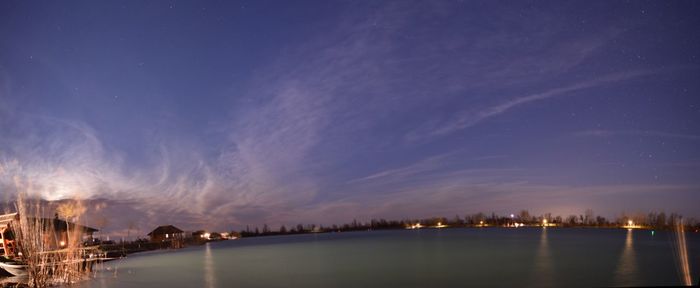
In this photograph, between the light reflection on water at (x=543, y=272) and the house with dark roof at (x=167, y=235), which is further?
the house with dark roof at (x=167, y=235)

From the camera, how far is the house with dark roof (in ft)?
264

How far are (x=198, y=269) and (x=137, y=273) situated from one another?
5350mm

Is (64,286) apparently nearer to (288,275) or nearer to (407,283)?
(288,275)

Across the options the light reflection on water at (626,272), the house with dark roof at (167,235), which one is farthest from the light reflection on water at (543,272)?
the house with dark roof at (167,235)

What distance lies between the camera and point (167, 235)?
83500mm

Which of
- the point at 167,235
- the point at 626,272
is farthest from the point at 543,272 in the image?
the point at 167,235

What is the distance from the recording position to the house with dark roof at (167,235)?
80.5 m

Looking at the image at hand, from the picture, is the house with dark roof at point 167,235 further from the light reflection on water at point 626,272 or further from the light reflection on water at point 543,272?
the light reflection on water at point 626,272

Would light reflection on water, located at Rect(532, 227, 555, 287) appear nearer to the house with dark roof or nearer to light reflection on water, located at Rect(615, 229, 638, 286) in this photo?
light reflection on water, located at Rect(615, 229, 638, 286)

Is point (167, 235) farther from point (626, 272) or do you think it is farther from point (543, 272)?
point (626, 272)

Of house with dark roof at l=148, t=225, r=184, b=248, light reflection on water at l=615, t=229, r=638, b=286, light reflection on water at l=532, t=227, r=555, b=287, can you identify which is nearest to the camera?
light reflection on water at l=532, t=227, r=555, b=287

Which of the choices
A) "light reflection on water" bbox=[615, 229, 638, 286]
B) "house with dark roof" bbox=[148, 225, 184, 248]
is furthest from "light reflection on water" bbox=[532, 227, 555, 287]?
"house with dark roof" bbox=[148, 225, 184, 248]

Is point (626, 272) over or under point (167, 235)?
under

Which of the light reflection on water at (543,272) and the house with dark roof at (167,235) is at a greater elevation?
the house with dark roof at (167,235)
